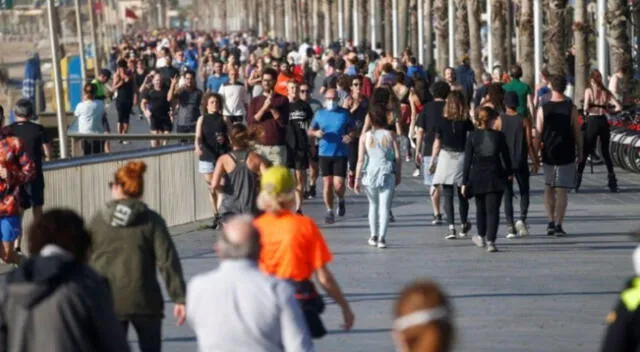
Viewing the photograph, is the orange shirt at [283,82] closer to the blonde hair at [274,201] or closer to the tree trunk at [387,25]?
the blonde hair at [274,201]

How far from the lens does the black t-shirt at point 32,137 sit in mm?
16891

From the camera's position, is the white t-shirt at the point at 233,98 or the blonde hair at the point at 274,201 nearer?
the blonde hair at the point at 274,201

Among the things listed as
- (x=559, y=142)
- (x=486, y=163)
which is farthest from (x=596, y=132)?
(x=486, y=163)

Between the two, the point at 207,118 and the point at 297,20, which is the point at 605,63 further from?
the point at 297,20

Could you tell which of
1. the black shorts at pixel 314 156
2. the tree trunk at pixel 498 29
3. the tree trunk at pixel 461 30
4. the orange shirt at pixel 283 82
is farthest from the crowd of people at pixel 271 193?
the tree trunk at pixel 461 30

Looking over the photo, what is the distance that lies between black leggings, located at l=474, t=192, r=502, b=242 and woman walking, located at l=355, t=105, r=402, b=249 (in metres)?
0.84

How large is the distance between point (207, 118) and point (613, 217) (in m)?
4.52

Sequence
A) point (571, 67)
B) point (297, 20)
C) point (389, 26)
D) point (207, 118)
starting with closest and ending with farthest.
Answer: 1. point (207, 118)
2. point (571, 67)
3. point (389, 26)
4. point (297, 20)

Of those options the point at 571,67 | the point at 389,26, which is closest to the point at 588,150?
the point at 571,67

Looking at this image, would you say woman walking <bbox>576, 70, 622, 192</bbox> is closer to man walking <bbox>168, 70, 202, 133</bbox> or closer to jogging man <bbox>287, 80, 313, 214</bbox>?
jogging man <bbox>287, 80, 313, 214</bbox>

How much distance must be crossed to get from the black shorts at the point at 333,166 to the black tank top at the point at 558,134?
262 centimetres

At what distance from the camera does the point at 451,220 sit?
19.2 metres

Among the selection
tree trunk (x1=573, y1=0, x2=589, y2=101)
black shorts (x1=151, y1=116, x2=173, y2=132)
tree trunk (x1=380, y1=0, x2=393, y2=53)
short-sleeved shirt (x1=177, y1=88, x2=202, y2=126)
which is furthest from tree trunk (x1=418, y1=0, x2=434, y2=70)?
short-sleeved shirt (x1=177, y1=88, x2=202, y2=126)

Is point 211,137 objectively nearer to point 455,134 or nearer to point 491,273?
point 455,134
